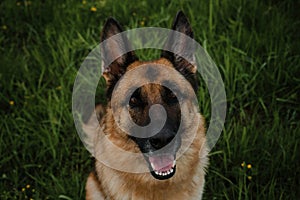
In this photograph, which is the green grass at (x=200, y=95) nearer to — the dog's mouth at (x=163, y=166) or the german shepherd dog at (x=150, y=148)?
the german shepherd dog at (x=150, y=148)

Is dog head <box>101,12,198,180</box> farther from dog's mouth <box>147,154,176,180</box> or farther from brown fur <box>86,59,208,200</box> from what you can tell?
brown fur <box>86,59,208,200</box>

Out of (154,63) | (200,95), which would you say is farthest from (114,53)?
(200,95)

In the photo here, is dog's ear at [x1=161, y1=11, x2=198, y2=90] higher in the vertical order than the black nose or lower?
higher

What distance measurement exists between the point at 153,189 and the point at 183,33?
113cm

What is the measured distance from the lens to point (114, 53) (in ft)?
11.4

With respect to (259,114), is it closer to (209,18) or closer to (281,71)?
(281,71)

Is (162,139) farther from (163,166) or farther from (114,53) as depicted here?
(114,53)

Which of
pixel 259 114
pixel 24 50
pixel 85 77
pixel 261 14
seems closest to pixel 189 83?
pixel 259 114

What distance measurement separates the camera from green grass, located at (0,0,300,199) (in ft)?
13.0

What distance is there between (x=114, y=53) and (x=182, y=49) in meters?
0.49

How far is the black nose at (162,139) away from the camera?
315 cm

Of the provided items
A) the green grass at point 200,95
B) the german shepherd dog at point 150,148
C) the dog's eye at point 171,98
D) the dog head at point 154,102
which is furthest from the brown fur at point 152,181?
the green grass at point 200,95

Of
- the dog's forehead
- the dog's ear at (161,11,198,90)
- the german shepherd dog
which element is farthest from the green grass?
the dog's forehead

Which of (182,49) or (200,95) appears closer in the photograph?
(182,49)
